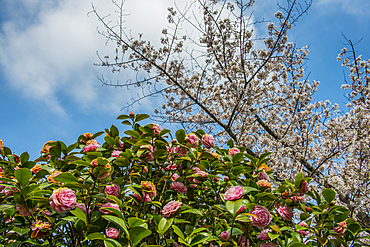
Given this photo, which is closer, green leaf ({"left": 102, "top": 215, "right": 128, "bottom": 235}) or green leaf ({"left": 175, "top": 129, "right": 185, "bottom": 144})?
green leaf ({"left": 102, "top": 215, "right": 128, "bottom": 235})

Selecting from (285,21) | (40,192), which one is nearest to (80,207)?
(40,192)

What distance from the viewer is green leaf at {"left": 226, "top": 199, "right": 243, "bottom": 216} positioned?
38.9 inches

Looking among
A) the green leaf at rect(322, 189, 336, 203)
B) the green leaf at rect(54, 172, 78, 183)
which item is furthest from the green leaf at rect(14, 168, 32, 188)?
the green leaf at rect(322, 189, 336, 203)

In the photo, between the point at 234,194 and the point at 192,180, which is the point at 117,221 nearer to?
the point at 234,194

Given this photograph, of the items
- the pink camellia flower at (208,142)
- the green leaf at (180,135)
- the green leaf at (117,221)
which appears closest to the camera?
the green leaf at (117,221)

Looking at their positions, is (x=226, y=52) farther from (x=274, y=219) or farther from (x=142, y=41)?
(x=274, y=219)

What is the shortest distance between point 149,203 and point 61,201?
1.46 feet

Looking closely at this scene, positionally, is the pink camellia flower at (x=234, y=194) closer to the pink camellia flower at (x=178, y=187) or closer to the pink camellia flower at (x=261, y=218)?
the pink camellia flower at (x=261, y=218)

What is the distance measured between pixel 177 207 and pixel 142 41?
203 inches

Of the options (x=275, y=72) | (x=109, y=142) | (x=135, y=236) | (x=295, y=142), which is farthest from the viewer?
(x=275, y=72)

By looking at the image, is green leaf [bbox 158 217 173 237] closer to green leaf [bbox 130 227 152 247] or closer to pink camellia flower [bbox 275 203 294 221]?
green leaf [bbox 130 227 152 247]

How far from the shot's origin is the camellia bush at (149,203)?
1.07 meters

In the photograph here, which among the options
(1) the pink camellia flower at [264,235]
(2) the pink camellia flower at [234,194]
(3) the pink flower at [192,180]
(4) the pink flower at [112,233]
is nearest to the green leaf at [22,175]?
(4) the pink flower at [112,233]

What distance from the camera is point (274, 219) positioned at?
1.34 m
